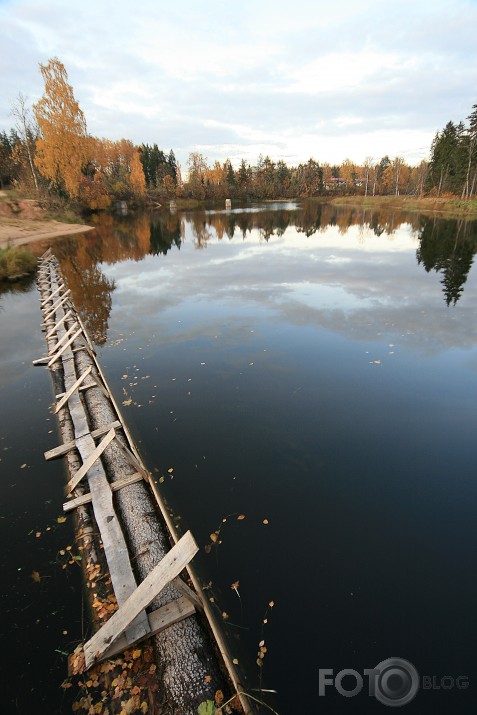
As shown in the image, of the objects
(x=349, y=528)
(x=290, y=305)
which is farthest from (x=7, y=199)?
(x=349, y=528)

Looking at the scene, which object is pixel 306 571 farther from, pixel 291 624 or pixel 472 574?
pixel 472 574

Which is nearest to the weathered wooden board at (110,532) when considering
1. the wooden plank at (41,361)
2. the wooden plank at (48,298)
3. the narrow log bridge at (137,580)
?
the narrow log bridge at (137,580)

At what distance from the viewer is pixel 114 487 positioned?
654cm

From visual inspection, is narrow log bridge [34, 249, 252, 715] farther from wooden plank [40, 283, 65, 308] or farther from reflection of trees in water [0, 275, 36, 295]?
reflection of trees in water [0, 275, 36, 295]

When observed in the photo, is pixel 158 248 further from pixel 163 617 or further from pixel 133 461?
pixel 163 617

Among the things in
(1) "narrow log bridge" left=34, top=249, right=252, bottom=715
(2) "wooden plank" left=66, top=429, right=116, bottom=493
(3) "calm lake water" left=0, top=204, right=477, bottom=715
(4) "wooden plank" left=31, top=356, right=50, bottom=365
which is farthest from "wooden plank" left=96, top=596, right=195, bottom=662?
(4) "wooden plank" left=31, top=356, right=50, bottom=365

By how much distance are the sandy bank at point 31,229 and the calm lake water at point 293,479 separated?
27.1 m

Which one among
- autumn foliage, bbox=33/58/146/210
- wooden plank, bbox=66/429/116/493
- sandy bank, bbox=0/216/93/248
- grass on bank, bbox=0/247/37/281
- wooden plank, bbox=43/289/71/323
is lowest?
wooden plank, bbox=66/429/116/493

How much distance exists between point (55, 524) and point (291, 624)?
4450 millimetres

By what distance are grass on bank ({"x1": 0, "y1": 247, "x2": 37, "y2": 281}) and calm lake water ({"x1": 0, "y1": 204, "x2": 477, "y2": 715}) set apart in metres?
9.33

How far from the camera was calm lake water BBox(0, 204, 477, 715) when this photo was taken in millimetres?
4434

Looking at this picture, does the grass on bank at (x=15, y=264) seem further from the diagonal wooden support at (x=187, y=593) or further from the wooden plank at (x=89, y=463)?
the diagonal wooden support at (x=187, y=593)

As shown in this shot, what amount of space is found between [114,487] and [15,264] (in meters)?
25.1

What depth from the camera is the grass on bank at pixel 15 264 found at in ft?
79.8
